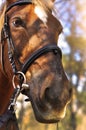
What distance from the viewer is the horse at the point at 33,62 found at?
308 centimetres

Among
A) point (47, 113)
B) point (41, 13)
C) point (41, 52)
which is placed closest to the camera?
point (47, 113)

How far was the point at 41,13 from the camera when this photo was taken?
348 cm

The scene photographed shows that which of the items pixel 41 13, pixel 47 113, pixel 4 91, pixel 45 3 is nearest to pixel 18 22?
pixel 41 13

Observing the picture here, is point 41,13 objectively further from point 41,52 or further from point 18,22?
point 41,52

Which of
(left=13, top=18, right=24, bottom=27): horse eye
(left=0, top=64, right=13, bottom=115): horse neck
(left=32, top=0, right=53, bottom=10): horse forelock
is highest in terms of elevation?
(left=32, top=0, right=53, bottom=10): horse forelock

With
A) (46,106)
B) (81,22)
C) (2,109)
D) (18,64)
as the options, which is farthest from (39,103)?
(81,22)

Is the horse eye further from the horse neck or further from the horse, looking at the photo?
the horse neck

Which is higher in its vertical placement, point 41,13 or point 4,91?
point 41,13

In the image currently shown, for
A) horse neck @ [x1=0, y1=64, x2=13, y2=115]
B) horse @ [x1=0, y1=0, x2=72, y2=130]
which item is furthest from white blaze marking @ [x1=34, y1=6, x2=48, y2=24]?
horse neck @ [x1=0, y1=64, x2=13, y2=115]

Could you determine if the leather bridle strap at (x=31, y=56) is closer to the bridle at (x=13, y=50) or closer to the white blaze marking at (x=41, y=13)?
the bridle at (x=13, y=50)

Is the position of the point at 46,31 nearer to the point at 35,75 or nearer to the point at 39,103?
the point at 35,75

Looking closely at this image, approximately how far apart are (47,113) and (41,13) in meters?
0.94

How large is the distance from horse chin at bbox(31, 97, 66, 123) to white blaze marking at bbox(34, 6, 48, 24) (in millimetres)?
776

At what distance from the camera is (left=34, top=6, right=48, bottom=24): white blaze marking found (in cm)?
345
